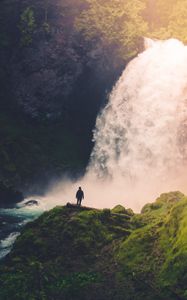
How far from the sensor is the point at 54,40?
133 ft

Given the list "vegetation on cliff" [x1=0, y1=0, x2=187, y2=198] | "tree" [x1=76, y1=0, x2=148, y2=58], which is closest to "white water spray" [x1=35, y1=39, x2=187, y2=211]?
"vegetation on cliff" [x1=0, y1=0, x2=187, y2=198]

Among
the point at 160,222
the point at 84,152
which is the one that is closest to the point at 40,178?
the point at 84,152

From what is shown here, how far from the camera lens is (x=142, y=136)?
34219 mm

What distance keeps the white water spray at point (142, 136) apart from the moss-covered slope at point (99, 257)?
14664 millimetres

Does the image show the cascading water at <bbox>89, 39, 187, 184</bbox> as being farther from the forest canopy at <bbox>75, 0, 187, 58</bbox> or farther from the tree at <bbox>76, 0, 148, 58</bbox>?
the forest canopy at <bbox>75, 0, 187, 58</bbox>

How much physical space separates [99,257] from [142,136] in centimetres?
1983

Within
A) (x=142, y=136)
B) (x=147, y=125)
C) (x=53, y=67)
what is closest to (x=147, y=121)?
(x=147, y=125)

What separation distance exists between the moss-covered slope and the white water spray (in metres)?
14.7

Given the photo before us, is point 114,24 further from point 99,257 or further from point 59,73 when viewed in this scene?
point 99,257

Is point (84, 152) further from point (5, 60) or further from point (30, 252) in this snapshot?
point (30, 252)

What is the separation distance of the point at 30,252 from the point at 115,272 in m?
3.33

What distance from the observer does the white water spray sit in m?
32.4

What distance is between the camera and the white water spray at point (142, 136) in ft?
106

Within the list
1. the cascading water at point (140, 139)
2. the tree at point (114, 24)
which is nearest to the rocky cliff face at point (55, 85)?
the tree at point (114, 24)
